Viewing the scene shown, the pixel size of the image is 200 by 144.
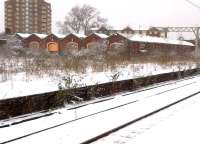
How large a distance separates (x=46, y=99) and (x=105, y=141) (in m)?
4.22

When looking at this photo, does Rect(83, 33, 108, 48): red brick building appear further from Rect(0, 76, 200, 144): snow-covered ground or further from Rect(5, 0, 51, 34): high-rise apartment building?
Rect(5, 0, 51, 34): high-rise apartment building

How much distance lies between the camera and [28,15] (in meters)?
163

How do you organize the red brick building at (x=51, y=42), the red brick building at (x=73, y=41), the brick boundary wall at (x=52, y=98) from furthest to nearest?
the red brick building at (x=51, y=42)
the red brick building at (x=73, y=41)
the brick boundary wall at (x=52, y=98)

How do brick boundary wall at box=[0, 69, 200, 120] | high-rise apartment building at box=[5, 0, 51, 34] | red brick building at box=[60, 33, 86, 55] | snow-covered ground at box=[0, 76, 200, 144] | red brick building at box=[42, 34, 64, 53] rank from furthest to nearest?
high-rise apartment building at box=[5, 0, 51, 34] < red brick building at box=[42, 34, 64, 53] < red brick building at box=[60, 33, 86, 55] < brick boundary wall at box=[0, 69, 200, 120] < snow-covered ground at box=[0, 76, 200, 144]

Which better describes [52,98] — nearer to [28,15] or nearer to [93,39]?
[93,39]

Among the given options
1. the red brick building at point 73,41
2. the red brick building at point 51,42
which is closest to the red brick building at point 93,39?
the red brick building at point 73,41

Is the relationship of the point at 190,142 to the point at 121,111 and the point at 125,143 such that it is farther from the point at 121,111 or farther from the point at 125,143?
the point at 121,111

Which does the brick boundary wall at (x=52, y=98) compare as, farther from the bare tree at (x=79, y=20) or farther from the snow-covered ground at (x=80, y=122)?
the bare tree at (x=79, y=20)

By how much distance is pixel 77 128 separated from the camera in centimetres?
774

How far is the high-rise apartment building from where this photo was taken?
162 meters

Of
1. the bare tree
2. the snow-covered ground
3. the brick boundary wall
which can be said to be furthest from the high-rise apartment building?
the snow-covered ground

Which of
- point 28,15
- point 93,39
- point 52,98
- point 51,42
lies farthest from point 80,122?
point 28,15

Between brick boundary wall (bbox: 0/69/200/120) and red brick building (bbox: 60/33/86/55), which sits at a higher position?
red brick building (bbox: 60/33/86/55)

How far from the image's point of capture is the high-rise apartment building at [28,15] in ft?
533
